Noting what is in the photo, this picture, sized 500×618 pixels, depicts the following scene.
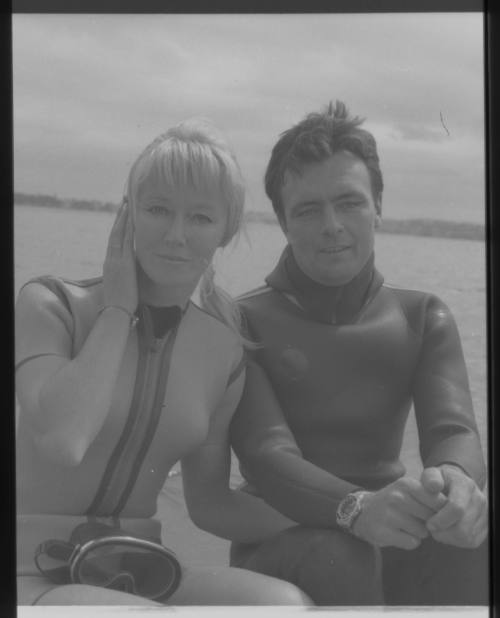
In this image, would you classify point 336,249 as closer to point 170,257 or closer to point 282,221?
point 282,221

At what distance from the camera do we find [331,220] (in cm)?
288

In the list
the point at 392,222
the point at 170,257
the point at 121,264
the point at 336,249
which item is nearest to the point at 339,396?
the point at 336,249

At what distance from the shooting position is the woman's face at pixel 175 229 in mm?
2852

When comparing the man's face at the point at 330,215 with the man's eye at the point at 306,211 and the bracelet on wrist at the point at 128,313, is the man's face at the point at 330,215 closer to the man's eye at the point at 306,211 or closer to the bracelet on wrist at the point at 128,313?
the man's eye at the point at 306,211

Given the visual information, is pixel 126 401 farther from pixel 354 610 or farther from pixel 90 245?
pixel 354 610

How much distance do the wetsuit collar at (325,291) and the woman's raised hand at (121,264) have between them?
15.6 inches

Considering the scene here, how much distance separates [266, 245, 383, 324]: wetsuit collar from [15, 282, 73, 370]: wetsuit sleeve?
0.59m

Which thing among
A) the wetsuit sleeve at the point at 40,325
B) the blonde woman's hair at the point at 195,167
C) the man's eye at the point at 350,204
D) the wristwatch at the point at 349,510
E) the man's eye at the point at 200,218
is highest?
the blonde woman's hair at the point at 195,167

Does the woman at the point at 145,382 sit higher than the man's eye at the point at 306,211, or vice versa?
the man's eye at the point at 306,211

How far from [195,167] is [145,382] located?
0.62 meters

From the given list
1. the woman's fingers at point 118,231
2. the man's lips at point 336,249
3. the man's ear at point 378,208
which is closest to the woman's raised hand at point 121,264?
the woman's fingers at point 118,231

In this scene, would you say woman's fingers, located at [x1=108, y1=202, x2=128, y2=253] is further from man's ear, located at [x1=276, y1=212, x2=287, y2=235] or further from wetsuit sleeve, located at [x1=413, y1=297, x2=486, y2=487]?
wetsuit sleeve, located at [x1=413, y1=297, x2=486, y2=487]

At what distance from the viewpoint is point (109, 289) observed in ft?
9.37

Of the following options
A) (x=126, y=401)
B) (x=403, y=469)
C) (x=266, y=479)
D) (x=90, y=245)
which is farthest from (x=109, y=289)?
(x=403, y=469)
